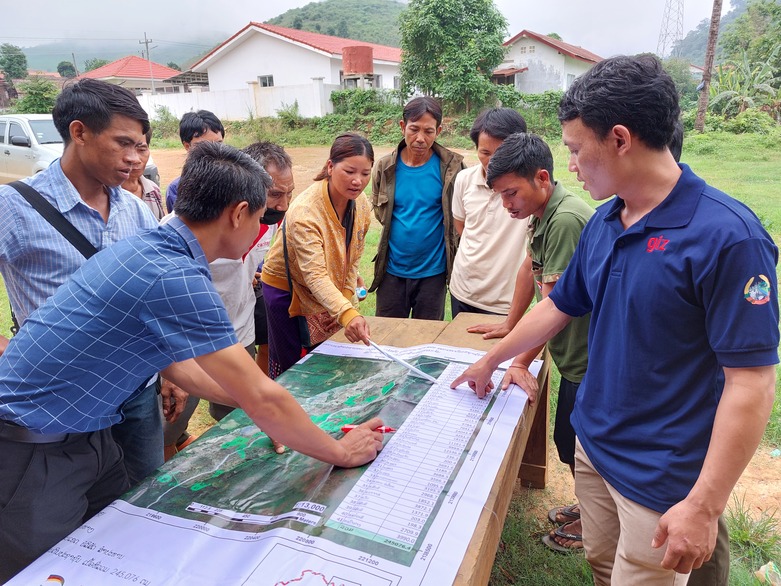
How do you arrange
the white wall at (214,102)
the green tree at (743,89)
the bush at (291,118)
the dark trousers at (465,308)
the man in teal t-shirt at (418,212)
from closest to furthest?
the dark trousers at (465,308), the man in teal t-shirt at (418,212), the bush at (291,118), the green tree at (743,89), the white wall at (214,102)

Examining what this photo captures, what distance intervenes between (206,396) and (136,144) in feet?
2.74

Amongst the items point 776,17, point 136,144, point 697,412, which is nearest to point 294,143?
point 136,144

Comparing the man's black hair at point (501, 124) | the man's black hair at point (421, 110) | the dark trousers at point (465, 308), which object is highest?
the man's black hair at point (421, 110)

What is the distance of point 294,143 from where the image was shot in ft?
52.9

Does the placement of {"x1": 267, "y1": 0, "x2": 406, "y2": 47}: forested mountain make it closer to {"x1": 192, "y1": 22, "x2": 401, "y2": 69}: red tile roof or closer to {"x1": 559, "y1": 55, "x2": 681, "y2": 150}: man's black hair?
{"x1": 192, "y1": 22, "x2": 401, "y2": 69}: red tile roof

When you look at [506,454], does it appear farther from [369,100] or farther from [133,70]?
[133,70]

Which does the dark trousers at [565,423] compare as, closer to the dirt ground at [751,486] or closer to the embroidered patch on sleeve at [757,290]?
the dirt ground at [751,486]

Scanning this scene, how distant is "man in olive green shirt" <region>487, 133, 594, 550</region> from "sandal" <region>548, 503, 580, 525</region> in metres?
0.62

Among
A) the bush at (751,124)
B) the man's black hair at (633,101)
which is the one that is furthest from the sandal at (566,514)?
the bush at (751,124)

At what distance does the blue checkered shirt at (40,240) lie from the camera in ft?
5.06

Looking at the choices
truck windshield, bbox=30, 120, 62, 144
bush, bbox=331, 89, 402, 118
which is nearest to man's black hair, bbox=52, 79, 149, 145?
truck windshield, bbox=30, 120, 62, 144

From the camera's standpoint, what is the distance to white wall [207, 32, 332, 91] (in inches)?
773

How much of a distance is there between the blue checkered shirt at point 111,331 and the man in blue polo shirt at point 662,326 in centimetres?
83

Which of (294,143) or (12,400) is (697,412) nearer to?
(12,400)
